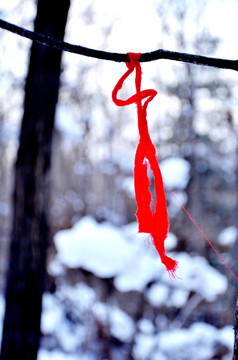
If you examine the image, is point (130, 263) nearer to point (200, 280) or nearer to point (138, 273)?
point (138, 273)

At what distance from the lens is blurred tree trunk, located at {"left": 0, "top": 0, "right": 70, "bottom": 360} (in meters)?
2.80

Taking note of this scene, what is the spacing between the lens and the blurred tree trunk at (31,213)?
9.19 ft

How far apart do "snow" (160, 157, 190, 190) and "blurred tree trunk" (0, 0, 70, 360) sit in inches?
127

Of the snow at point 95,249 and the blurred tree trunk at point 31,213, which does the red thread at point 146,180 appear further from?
the snow at point 95,249

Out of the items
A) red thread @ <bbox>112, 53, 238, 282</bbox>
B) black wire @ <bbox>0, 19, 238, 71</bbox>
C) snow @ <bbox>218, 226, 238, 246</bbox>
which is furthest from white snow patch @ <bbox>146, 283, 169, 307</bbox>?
black wire @ <bbox>0, 19, 238, 71</bbox>

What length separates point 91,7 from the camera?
5.98 m

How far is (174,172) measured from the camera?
5836mm

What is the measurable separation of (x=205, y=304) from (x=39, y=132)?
5.30 m

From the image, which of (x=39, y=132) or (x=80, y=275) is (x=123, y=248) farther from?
(x=39, y=132)

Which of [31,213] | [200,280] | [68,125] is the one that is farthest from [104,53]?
[68,125]

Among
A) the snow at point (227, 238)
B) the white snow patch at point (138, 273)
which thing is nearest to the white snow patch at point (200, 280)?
the white snow patch at point (138, 273)

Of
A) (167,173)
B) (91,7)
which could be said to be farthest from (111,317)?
(91,7)

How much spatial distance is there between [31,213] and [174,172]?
346 cm

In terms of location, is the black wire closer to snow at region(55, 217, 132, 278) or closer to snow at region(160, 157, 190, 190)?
snow at region(55, 217, 132, 278)
